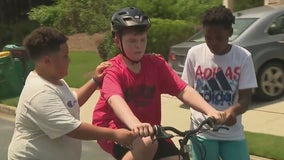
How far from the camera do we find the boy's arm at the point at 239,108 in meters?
3.25

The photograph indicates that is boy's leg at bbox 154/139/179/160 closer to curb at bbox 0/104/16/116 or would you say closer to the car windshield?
the car windshield

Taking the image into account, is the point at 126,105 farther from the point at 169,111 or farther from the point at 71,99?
the point at 169,111

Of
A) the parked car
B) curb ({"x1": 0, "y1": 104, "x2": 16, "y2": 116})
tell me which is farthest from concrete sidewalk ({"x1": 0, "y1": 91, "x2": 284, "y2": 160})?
curb ({"x1": 0, "y1": 104, "x2": 16, "y2": 116})

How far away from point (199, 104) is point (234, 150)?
665 mm

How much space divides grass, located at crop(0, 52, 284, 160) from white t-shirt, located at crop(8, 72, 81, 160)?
3862 millimetres

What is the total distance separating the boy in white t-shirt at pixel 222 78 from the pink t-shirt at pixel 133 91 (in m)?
0.59

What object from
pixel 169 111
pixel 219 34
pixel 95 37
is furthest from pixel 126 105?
pixel 95 37

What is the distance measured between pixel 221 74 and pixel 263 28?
261 inches

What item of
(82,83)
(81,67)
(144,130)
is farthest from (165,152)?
(81,67)

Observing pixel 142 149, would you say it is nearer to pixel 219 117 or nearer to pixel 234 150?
pixel 219 117

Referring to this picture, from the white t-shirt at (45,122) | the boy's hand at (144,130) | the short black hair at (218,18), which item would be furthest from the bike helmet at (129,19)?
the short black hair at (218,18)

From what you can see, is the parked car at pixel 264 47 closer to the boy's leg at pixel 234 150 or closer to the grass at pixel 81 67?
the grass at pixel 81 67

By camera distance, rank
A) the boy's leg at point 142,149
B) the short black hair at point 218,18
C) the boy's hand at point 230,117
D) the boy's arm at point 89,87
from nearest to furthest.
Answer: the boy's leg at point 142,149 → the boy's hand at point 230,117 → the boy's arm at point 89,87 → the short black hair at point 218,18

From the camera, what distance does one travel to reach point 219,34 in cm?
360
